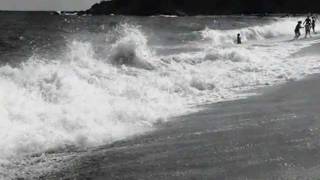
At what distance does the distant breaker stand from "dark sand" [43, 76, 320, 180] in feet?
423

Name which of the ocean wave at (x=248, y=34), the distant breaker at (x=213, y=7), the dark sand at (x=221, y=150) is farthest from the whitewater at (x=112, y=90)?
the distant breaker at (x=213, y=7)

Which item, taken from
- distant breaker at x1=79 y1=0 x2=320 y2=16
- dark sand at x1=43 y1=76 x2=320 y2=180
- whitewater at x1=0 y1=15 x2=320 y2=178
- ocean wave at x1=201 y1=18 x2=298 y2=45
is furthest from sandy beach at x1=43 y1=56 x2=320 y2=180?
distant breaker at x1=79 y1=0 x2=320 y2=16

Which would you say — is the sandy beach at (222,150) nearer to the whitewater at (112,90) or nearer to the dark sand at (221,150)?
the dark sand at (221,150)

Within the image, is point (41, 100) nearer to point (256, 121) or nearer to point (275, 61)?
point (256, 121)

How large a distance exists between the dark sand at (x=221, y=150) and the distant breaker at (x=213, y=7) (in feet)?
423

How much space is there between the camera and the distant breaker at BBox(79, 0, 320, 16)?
148 m

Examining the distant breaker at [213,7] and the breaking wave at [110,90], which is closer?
the breaking wave at [110,90]

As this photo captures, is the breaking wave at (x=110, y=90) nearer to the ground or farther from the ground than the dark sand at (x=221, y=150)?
farther from the ground

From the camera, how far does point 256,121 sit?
13.3 m

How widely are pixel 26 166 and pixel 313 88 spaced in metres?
9.77

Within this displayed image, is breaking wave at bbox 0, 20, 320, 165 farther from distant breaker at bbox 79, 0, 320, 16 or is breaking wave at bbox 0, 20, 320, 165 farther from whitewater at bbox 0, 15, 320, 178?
distant breaker at bbox 79, 0, 320, 16

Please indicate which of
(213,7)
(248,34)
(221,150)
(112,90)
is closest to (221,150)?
(221,150)

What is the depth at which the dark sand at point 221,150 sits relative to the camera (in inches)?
380

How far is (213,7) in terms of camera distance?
16238 centimetres
